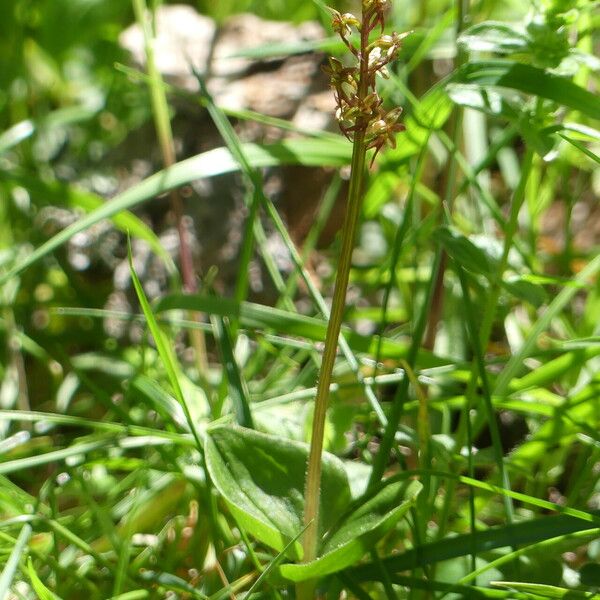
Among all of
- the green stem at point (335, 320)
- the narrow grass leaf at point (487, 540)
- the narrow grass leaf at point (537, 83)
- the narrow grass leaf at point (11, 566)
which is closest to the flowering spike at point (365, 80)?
the green stem at point (335, 320)

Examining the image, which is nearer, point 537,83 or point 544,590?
point 544,590

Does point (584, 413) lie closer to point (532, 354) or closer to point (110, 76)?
point (532, 354)

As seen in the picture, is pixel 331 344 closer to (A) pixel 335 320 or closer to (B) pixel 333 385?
(A) pixel 335 320

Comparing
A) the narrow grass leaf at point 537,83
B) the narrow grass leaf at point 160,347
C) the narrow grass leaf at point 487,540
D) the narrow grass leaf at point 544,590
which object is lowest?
the narrow grass leaf at point 544,590

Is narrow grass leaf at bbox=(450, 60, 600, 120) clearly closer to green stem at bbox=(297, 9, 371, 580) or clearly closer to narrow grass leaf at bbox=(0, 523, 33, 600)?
green stem at bbox=(297, 9, 371, 580)

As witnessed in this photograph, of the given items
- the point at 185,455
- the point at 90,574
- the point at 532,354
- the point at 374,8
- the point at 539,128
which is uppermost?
the point at 374,8

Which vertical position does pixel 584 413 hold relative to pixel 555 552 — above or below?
above

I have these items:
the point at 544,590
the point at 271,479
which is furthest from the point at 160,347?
the point at 544,590

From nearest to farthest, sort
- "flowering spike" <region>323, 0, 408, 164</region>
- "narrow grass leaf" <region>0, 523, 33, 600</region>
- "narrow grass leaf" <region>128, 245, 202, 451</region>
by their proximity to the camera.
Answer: "flowering spike" <region>323, 0, 408, 164</region> < "narrow grass leaf" <region>0, 523, 33, 600</region> < "narrow grass leaf" <region>128, 245, 202, 451</region>

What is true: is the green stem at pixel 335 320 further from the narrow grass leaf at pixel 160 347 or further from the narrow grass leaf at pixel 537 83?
the narrow grass leaf at pixel 537 83

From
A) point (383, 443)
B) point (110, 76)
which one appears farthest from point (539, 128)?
point (110, 76)

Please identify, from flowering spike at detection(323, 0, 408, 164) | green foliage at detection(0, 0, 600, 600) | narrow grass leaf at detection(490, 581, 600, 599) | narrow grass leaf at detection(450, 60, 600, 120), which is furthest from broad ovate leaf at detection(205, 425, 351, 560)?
narrow grass leaf at detection(450, 60, 600, 120)
